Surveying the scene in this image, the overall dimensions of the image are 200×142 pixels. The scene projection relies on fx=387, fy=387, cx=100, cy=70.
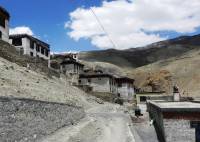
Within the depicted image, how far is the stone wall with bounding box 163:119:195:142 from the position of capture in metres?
21.8

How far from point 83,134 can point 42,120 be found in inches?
204

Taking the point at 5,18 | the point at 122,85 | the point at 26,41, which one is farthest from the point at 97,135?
the point at 122,85

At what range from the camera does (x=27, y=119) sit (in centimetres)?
2575

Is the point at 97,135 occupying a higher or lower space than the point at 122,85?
lower

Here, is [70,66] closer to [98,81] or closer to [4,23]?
[98,81]

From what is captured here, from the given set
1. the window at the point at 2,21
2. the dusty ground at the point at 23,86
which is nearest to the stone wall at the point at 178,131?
the dusty ground at the point at 23,86

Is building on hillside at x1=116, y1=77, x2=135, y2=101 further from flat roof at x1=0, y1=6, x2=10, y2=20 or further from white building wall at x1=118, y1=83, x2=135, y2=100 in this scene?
flat roof at x1=0, y1=6, x2=10, y2=20

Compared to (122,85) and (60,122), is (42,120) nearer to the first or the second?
(60,122)

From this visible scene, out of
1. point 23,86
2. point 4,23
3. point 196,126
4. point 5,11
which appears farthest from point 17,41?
point 196,126

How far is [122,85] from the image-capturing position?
9450cm

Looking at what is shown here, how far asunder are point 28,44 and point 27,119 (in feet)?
149

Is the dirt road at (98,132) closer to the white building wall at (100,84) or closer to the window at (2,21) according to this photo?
the window at (2,21)

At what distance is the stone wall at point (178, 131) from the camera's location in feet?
71.7

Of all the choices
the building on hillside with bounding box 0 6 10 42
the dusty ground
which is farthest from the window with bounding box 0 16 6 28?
the dusty ground
